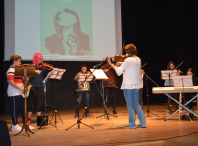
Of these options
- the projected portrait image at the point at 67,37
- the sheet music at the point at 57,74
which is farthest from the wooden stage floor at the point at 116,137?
the projected portrait image at the point at 67,37

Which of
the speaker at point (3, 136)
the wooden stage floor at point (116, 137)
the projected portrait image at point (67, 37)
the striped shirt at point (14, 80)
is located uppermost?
the projected portrait image at point (67, 37)

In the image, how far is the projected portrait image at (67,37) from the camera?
281 inches

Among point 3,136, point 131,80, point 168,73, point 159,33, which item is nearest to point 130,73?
point 131,80

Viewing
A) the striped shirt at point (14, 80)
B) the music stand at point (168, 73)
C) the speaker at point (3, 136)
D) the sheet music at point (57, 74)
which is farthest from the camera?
the music stand at point (168, 73)

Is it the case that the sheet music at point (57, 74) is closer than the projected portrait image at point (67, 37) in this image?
Yes

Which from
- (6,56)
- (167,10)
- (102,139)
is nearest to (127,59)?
(102,139)

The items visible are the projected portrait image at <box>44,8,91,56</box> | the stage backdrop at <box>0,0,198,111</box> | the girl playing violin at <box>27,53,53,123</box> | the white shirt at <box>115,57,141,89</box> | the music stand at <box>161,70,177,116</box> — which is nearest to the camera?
the white shirt at <box>115,57,141,89</box>

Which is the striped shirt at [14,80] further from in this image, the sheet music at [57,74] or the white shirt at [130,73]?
the white shirt at [130,73]

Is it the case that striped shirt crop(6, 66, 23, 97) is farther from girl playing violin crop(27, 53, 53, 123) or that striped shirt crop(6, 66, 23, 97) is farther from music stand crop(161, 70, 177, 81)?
music stand crop(161, 70, 177, 81)

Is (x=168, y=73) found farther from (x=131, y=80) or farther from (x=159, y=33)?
(x=159, y=33)

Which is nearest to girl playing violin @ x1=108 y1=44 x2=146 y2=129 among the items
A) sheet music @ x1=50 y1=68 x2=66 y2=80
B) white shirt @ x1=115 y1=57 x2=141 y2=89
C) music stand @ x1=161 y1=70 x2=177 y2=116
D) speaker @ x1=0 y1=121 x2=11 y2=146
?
white shirt @ x1=115 y1=57 x2=141 y2=89

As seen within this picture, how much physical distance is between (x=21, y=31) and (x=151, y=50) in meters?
5.42

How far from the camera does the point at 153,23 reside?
367 inches

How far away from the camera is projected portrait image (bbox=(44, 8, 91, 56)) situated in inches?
281
